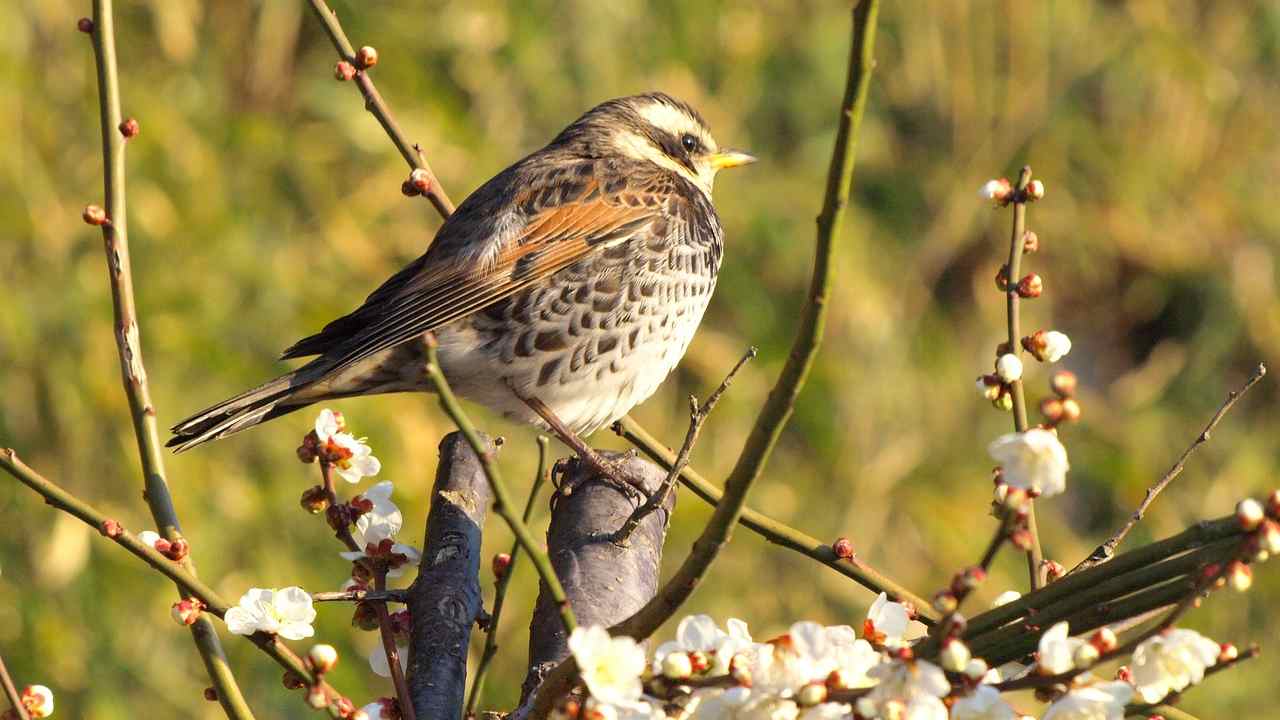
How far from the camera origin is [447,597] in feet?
5.30

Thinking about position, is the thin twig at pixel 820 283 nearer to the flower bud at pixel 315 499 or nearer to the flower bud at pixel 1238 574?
the flower bud at pixel 1238 574

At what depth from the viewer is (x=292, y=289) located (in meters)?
4.12

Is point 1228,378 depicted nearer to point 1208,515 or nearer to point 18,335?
point 1208,515

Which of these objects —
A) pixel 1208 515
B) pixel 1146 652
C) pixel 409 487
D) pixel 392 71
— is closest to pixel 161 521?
pixel 1146 652

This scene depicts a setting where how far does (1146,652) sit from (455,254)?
1.68 meters

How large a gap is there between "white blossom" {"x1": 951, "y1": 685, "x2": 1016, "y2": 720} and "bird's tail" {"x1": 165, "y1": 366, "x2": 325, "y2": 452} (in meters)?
1.25

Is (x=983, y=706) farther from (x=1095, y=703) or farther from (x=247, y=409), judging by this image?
(x=247, y=409)

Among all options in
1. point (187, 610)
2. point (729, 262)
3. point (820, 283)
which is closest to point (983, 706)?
point (820, 283)

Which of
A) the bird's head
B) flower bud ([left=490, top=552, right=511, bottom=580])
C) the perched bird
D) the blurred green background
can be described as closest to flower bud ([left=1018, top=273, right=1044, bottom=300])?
flower bud ([left=490, top=552, right=511, bottom=580])

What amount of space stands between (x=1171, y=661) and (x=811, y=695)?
0.24m

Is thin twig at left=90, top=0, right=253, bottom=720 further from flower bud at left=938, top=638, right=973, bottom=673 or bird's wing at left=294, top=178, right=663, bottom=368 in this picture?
bird's wing at left=294, top=178, right=663, bottom=368

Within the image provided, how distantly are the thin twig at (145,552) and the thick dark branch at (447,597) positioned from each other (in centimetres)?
13

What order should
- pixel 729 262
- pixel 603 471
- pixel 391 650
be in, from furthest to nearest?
1. pixel 729 262
2. pixel 603 471
3. pixel 391 650

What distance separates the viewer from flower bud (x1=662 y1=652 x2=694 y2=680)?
3.82ft
